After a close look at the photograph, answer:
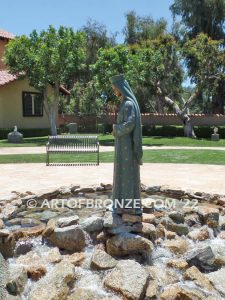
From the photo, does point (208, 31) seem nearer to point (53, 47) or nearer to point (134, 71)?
Result: point (134, 71)

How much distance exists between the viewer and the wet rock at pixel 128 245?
527 centimetres

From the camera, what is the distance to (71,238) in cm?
545

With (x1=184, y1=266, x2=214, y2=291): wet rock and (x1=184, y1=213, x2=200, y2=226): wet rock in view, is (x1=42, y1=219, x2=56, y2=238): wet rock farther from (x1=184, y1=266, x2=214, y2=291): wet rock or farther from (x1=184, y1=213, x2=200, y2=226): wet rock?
(x1=184, y1=213, x2=200, y2=226): wet rock

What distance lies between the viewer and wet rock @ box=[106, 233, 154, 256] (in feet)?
17.3

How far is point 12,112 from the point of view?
2827 centimetres

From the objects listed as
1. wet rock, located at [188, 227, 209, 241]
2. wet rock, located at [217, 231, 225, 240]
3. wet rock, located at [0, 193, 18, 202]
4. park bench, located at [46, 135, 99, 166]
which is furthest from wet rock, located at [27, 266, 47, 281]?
park bench, located at [46, 135, 99, 166]

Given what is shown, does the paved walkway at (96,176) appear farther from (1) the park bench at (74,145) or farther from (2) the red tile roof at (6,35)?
(2) the red tile roof at (6,35)

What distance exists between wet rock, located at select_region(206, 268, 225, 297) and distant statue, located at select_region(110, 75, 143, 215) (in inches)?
56.6

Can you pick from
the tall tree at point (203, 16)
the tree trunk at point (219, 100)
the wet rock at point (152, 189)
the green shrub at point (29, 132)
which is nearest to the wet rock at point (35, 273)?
the wet rock at point (152, 189)

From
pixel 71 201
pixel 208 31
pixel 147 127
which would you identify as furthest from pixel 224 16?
pixel 71 201

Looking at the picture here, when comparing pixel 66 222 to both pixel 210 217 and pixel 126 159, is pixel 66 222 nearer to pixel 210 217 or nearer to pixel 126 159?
pixel 126 159

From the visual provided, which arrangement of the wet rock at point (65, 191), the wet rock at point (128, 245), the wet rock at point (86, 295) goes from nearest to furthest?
the wet rock at point (86, 295)
the wet rock at point (128, 245)
the wet rock at point (65, 191)

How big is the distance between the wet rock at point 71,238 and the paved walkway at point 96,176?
331cm

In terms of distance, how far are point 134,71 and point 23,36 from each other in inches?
282
